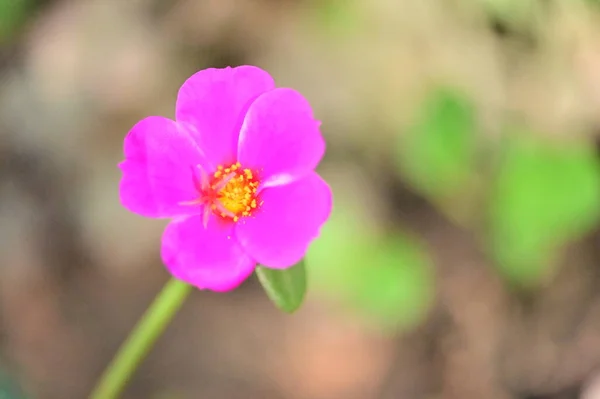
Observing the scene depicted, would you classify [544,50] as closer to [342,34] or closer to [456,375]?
[342,34]

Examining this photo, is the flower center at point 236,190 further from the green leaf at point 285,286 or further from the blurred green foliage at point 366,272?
the blurred green foliage at point 366,272

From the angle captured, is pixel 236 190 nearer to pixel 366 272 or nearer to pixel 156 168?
pixel 156 168

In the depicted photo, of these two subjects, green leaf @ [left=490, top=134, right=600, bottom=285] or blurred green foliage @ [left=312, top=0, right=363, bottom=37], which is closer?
green leaf @ [left=490, top=134, right=600, bottom=285]

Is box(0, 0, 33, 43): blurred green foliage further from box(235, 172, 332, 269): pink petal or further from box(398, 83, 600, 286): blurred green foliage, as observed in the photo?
box(235, 172, 332, 269): pink petal

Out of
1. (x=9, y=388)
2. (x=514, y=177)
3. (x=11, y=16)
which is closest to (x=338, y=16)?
(x=514, y=177)

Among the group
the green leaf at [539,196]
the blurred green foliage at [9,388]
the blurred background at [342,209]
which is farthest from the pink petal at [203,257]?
the green leaf at [539,196]

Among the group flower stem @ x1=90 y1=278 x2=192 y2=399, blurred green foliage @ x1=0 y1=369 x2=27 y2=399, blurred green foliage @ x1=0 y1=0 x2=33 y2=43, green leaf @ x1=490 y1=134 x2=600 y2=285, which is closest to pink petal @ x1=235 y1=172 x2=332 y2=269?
flower stem @ x1=90 y1=278 x2=192 y2=399
